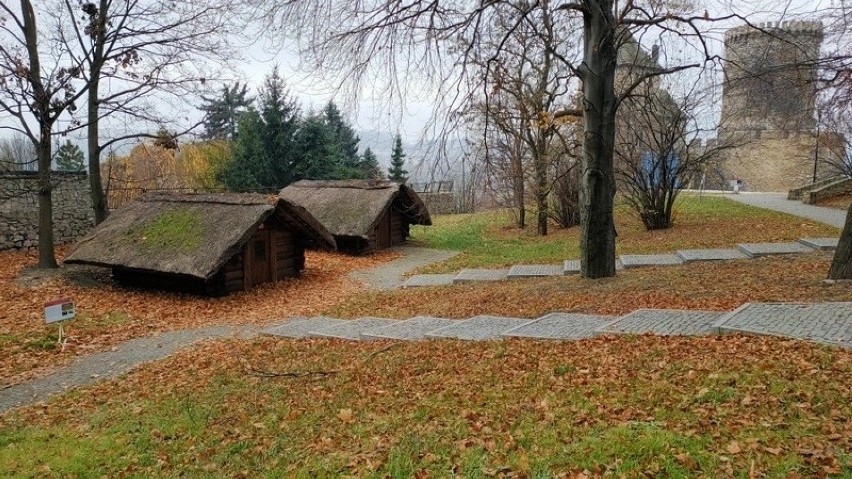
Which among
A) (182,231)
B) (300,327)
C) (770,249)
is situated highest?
(182,231)

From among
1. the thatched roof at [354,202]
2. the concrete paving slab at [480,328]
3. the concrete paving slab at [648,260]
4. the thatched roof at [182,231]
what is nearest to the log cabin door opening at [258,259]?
the thatched roof at [182,231]

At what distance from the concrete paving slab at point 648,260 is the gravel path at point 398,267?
238 inches

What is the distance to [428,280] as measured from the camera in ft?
49.8

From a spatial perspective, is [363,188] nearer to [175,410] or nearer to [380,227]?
[380,227]

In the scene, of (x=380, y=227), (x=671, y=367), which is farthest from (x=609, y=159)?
(x=380, y=227)

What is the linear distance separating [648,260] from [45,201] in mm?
15365

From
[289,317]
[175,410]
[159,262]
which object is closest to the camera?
[175,410]

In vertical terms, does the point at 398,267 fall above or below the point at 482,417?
below

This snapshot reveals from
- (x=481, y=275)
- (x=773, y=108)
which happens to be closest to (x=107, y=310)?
(x=481, y=275)

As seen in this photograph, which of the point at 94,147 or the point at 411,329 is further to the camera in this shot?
the point at 94,147

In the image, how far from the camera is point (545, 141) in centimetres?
2156

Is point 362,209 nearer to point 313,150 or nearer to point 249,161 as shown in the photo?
point 313,150

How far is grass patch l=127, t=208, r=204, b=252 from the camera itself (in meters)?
13.2

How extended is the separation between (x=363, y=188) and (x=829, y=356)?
19.0m
